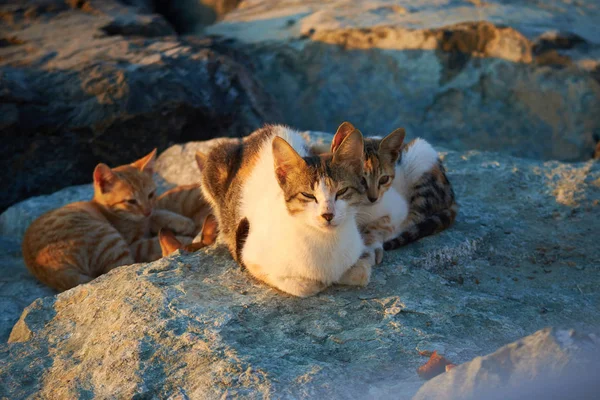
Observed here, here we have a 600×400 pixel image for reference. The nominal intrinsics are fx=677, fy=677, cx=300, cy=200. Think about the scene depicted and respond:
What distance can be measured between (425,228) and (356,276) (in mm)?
981

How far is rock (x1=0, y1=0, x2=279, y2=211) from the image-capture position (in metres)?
7.43

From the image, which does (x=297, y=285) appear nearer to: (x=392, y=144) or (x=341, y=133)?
(x=341, y=133)

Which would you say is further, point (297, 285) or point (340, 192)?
point (297, 285)

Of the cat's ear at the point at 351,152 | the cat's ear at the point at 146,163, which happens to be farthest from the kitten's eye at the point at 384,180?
the cat's ear at the point at 146,163

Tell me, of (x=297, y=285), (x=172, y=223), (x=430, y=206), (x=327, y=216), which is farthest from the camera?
(x=172, y=223)

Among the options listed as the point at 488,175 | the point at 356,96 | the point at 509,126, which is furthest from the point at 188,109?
the point at 509,126

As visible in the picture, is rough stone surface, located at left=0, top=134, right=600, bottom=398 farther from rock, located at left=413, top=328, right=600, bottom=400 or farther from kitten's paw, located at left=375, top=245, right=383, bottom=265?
rock, located at left=413, top=328, right=600, bottom=400

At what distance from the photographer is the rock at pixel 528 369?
2.47 meters

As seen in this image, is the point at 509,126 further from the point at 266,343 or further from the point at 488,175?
the point at 266,343

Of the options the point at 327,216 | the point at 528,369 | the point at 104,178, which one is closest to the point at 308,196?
the point at 327,216

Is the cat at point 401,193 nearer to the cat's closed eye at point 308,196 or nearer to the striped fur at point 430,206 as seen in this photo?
the striped fur at point 430,206

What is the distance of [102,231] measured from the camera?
604 cm

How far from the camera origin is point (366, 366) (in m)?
3.32

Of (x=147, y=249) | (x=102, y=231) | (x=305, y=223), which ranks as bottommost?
(x=147, y=249)
